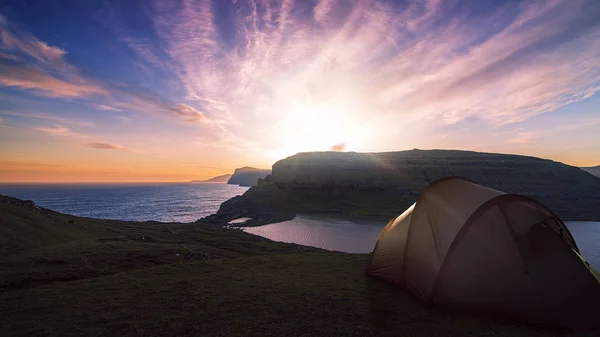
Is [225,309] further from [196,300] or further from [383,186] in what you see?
[383,186]

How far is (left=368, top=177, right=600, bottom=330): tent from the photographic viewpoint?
25.4ft

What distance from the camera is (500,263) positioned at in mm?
8312

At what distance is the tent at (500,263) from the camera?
7750 millimetres

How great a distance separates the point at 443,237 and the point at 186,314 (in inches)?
329

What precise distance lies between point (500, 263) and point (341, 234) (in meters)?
45.2

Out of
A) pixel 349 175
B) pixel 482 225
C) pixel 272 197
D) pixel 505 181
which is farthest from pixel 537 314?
pixel 505 181

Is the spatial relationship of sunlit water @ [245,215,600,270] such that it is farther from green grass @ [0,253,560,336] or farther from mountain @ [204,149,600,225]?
green grass @ [0,253,560,336]

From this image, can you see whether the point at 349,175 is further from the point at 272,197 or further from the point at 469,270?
the point at 469,270

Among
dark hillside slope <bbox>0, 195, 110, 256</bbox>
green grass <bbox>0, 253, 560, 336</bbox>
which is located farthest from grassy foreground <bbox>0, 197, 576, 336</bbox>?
dark hillside slope <bbox>0, 195, 110, 256</bbox>

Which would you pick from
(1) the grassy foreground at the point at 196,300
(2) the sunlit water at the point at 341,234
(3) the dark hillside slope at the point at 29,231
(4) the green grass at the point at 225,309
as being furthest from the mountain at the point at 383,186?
(4) the green grass at the point at 225,309

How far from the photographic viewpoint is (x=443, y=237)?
9.34 m

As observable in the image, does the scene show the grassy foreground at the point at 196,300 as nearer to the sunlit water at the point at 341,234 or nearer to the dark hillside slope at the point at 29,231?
the dark hillside slope at the point at 29,231

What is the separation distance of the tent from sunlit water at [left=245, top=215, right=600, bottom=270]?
30556 millimetres

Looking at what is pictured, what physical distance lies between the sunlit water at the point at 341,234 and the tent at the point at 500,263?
100 feet
